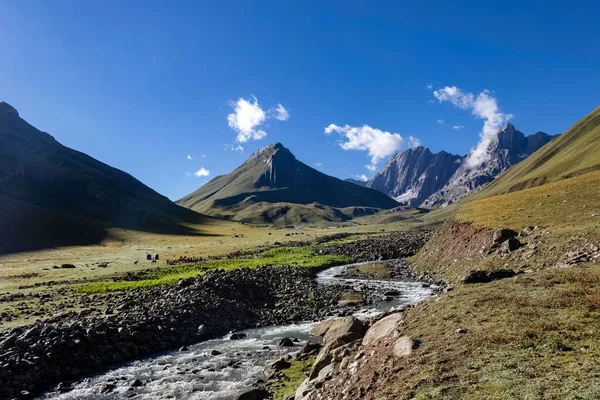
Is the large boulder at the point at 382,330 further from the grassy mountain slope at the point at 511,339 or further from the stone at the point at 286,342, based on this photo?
the stone at the point at 286,342

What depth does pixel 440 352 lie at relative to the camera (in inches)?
666

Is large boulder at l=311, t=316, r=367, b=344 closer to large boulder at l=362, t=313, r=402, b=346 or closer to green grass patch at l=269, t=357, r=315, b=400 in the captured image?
large boulder at l=362, t=313, r=402, b=346

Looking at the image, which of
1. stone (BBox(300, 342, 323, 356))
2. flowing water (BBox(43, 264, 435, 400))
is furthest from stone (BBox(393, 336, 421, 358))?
flowing water (BBox(43, 264, 435, 400))

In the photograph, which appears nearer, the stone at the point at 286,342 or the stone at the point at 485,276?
the stone at the point at 485,276

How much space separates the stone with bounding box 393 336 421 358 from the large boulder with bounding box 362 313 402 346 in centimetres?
255

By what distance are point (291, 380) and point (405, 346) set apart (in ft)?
24.3

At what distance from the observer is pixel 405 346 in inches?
732

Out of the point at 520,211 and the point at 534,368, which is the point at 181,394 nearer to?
the point at 534,368

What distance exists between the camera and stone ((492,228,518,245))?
49562 millimetres

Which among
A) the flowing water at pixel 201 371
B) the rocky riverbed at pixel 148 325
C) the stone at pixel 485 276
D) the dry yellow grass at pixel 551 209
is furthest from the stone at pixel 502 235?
the flowing water at pixel 201 371

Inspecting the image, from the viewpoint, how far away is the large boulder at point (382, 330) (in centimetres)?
2216

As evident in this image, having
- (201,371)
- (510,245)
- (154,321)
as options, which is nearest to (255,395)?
(201,371)

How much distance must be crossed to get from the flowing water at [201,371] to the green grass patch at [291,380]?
2.10m

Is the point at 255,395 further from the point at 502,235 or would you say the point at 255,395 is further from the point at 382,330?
the point at 502,235
